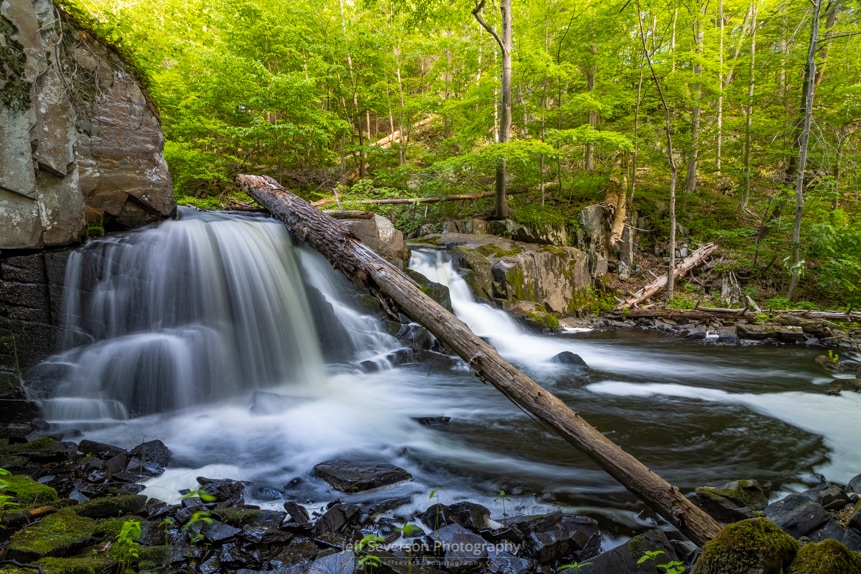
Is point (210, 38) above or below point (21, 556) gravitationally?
above

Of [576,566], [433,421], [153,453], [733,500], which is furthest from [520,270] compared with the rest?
[576,566]

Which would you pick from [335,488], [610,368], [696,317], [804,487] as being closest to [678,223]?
[696,317]

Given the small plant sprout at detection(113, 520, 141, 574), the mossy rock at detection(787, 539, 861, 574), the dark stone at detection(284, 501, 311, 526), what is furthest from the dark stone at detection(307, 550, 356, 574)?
the mossy rock at detection(787, 539, 861, 574)

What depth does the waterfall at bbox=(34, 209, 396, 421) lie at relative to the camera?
480 centimetres

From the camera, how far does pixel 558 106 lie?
13.5 metres

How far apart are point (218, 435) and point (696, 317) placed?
1069 centimetres

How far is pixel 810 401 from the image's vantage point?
5.87 meters

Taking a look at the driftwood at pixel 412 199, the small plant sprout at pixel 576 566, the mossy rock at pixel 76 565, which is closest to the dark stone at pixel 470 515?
the small plant sprout at pixel 576 566

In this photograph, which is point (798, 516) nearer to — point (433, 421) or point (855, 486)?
point (855, 486)

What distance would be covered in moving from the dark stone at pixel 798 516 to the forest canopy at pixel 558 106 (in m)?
8.70

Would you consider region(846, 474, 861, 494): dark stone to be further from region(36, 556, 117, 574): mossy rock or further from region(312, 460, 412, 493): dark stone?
region(36, 556, 117, 574): mossy rock

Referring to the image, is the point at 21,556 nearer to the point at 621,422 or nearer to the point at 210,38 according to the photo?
the point at 621,422

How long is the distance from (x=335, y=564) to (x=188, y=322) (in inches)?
184

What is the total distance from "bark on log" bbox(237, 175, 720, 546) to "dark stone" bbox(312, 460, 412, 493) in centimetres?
125
